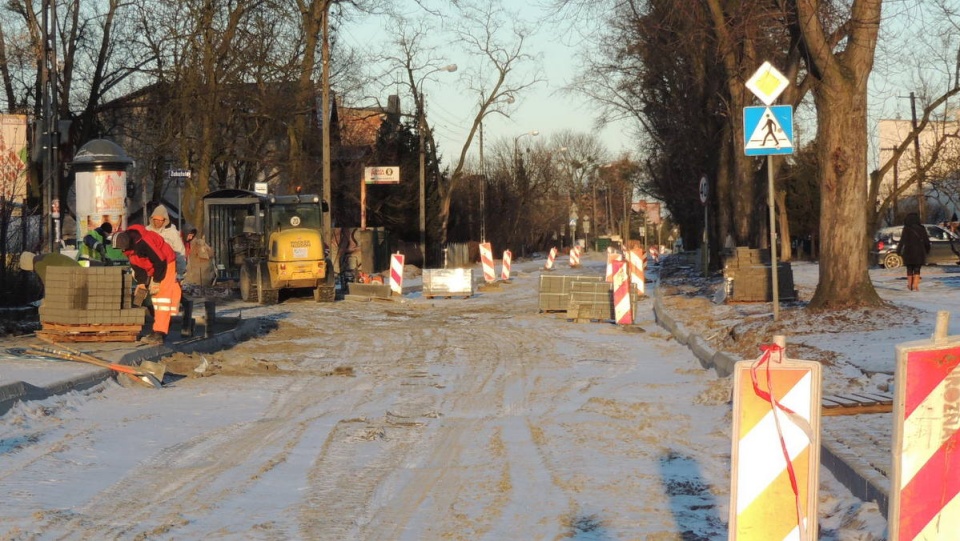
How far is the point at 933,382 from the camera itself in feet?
14.2

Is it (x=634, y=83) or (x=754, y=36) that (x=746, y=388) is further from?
(x=634, y=83)

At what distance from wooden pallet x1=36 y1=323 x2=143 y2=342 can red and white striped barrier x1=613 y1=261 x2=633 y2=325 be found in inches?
348

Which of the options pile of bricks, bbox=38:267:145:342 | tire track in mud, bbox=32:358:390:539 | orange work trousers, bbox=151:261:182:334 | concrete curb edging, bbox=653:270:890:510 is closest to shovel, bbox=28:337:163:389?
pile of bricks, bbox=38:267:145:342

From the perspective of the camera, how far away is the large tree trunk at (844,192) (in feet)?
50.3

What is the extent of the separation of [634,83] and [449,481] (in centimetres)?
3530

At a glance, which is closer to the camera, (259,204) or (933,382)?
(933,382)

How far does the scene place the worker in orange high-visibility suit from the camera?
45.4 ft

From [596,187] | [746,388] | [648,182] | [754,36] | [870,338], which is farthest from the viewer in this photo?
[596,187]

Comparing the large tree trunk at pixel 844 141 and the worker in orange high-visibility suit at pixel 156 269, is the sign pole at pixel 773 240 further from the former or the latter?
the worker in orange high-visibility suit at pixel 156 269

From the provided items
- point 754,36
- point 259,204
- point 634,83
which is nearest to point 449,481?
point 754,36

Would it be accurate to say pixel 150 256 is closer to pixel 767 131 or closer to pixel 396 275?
pixel 767 131

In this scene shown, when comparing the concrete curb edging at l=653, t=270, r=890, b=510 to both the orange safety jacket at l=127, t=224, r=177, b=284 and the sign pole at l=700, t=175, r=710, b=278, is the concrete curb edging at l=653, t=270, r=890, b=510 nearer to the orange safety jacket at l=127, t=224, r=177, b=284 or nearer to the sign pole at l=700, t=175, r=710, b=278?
the orange safety jacket at l=127, t=224, r=177, b=284

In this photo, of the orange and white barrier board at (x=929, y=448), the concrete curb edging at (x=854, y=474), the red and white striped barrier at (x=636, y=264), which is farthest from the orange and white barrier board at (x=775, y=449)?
the red and white striped barrier at (x=636, y=264)

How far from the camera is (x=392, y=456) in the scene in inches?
327
